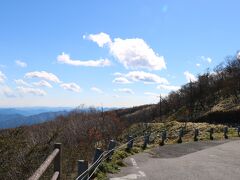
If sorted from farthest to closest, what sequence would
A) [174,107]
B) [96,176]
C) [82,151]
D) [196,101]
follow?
1. [174,107]
2. [196,101]
3. [82,151]
4. [96,176]

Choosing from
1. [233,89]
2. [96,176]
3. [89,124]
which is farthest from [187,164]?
[233,89]

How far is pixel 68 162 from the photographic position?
23.2 m

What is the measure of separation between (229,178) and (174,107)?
122731 mm

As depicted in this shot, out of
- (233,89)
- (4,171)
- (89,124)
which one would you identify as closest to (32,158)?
(4,171)

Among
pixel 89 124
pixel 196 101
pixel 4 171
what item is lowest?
pixel 4 171

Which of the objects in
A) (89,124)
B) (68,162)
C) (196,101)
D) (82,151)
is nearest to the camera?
(68,162)

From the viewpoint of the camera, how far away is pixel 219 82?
4766 inches

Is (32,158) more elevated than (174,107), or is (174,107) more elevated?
(174,107)

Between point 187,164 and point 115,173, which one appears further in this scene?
point 187,164

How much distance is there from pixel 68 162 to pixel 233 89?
90195 millimetres

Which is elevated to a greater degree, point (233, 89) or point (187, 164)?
point (233, 89)

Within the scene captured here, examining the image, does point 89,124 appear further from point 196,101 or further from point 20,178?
point 20,178

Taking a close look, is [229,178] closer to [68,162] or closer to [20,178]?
[68,162]

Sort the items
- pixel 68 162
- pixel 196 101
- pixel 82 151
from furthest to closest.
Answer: pixel 196 101 < pixel 82 151 < pixel 68 162
